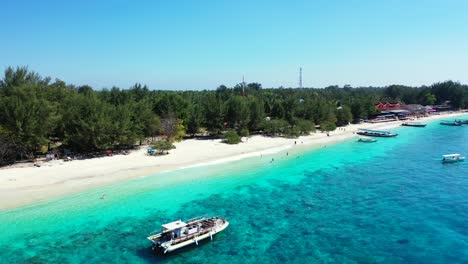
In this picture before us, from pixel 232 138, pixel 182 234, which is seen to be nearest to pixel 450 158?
pixel 232 138

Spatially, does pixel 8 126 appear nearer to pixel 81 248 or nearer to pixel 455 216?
pixel 81 248

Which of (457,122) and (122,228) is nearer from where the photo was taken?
(122,228)

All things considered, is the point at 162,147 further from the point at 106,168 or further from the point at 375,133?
the point at 375,133

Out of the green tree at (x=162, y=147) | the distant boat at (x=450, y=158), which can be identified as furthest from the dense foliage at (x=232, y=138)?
the distant boat at (x=450, y=158)

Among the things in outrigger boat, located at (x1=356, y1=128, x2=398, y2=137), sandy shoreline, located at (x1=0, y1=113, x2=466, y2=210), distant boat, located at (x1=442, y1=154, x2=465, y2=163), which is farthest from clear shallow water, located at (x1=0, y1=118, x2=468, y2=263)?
outrigger boat, located at (x1=356, y1=128, x2=398, y2=137)

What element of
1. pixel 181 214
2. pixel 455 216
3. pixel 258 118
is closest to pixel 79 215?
pixel 181 214

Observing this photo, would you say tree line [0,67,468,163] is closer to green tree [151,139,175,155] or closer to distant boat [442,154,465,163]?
green tree [151,139,175,155]

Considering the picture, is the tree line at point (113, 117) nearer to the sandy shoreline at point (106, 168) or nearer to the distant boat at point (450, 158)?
the sandy shoreline at point (106, 168)
